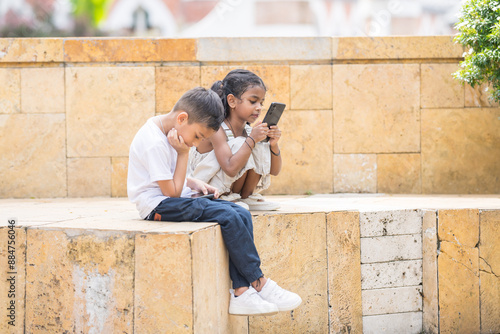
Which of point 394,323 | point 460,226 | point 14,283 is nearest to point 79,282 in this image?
point 14,283

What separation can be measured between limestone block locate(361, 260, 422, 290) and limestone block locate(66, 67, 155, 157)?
117 inches

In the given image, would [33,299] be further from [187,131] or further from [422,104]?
[422,104]

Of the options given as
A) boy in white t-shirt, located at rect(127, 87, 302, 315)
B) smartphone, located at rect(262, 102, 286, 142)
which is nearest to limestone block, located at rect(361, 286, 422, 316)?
boy in white t-shirt, located at rect(127, 87, 302, 315)

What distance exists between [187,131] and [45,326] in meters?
1.27

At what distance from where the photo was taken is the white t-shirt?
3.28 metres

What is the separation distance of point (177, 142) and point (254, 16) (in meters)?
18.3

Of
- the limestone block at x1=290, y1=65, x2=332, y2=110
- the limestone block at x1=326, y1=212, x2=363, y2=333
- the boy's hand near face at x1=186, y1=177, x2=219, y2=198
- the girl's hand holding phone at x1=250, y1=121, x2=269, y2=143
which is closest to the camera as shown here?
the boy's hand near face at x1=186, y1=177, x2=219, y2=198

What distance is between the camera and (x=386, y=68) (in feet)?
21.0

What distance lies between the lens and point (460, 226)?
4.47 m

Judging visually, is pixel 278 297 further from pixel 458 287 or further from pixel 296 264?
pixel 458 287

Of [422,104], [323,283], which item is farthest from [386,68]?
[323,283]

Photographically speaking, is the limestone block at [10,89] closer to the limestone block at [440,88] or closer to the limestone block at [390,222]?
the limestone block at [390,222]

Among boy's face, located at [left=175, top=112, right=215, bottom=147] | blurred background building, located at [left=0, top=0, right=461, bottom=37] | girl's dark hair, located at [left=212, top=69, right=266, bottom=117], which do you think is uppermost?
blurred background building, located at [left=0, top=0, right=461, bottom=37]

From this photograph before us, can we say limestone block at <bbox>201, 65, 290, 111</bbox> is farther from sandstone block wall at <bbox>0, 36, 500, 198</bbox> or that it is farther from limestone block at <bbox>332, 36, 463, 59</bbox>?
limestone block at <bbox>332, 36, 463, 59</bbox>
